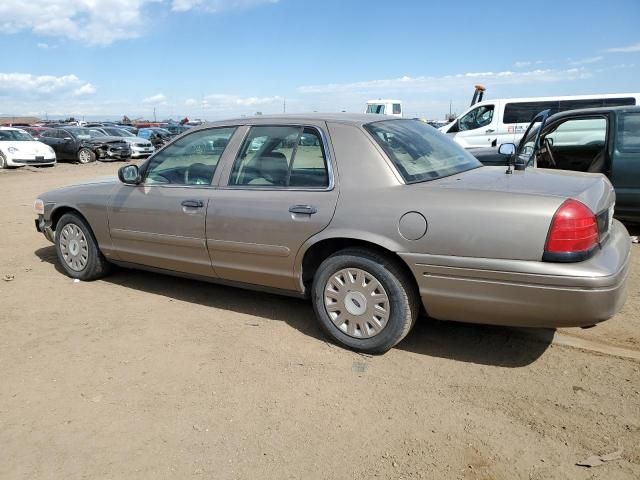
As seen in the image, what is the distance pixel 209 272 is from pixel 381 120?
1779 mm

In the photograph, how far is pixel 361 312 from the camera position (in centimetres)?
350

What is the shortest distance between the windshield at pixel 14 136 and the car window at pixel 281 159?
17.0 metres

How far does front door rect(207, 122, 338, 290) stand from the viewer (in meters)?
3.60

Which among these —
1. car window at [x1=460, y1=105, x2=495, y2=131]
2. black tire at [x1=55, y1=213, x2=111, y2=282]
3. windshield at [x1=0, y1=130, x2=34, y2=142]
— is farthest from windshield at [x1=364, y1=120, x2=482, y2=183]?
windshield at [x1=0, y1=130, x2=34, y2=142]

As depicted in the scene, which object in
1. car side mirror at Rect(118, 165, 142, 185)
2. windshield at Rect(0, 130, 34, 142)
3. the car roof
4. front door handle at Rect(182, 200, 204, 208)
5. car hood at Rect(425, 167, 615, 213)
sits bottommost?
front door handle at Rect(182, 200, 204, 208)

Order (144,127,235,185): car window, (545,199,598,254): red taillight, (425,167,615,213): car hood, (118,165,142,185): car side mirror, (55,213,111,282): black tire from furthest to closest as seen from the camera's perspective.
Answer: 1. (55,213,111,282): black tire
2. (118,165,142,185): car side mirror
3. (144,127,235,185): car window
4. (425,167,615,213): car hood
5. (545,199,598,254): red taillight

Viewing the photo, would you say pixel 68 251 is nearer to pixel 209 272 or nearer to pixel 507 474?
pixel 209 272

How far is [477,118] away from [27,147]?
47.5ft

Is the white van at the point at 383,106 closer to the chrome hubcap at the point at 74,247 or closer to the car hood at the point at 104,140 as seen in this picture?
the car hood at the point at 104,140

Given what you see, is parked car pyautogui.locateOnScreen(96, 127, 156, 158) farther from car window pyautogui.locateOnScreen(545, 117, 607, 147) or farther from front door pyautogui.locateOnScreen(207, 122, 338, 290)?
front door pyautogui.locateOnScreen(207, 122, 338, 290)

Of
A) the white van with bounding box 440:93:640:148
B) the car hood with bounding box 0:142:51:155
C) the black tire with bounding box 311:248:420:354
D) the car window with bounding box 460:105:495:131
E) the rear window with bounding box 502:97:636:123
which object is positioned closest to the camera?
the black tire with bounding box 311:248:420:354

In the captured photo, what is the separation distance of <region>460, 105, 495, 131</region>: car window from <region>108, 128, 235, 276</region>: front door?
11014 millimetres

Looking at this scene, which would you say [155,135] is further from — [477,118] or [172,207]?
[172,207]

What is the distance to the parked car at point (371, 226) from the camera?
114 inches
